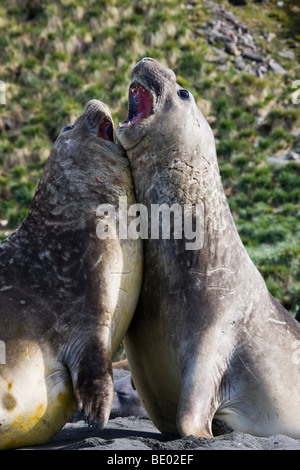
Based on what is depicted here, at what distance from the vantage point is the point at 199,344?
412cm

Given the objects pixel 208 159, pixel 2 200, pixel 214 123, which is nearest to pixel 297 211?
pixel 214 123

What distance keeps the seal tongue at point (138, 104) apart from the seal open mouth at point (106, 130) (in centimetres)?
17

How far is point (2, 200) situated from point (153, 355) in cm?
1317

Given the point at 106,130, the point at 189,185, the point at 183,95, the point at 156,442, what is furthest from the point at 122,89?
the point at 156,442

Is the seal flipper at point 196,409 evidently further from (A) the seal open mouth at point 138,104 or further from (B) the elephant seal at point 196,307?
(A) the seal open mouth at point 138,104

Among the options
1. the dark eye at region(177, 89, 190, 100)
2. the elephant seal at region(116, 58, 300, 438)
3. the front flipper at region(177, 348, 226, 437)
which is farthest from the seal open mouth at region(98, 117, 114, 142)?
the front flipper at region(177, 348, 226, 437)

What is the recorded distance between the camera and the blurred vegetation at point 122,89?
1755cm

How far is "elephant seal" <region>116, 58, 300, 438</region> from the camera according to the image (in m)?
4.20

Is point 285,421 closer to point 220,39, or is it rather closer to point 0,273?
point 0,273

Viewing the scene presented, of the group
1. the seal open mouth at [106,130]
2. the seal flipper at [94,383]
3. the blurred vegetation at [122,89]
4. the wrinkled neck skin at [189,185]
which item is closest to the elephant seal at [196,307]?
the wrinkled neck skin at [189,185]

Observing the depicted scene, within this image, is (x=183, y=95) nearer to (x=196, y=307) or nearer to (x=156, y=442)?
(x=196, y=307)

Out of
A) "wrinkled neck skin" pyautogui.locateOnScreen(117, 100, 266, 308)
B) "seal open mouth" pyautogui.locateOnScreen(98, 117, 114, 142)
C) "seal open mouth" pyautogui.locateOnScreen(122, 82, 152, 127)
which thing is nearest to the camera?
"wrinkled neck skin" pyautogui.locateOnScreen(117, 100, 266, 308)

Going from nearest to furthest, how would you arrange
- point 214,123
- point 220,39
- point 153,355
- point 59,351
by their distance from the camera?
point 59,351
point 153,355
point 214,123
point 220,39

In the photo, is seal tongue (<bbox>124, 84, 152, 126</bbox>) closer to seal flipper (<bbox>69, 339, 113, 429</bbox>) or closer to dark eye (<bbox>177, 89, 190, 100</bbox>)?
dark eye (<bbox>177, 89, 190, 100</bbox>)
